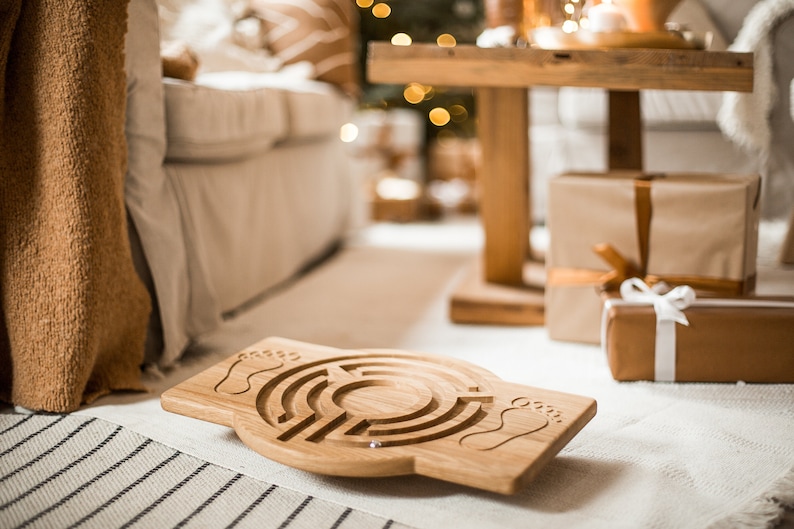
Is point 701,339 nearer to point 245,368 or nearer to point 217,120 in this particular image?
point 245,368

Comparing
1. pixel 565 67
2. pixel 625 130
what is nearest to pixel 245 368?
pixel 565 67

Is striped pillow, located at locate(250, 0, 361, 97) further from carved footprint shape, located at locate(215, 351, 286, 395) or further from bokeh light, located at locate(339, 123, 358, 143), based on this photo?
carved footprint shape, located at locate(215, 351, 286, 395)

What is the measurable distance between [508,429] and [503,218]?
837 mm

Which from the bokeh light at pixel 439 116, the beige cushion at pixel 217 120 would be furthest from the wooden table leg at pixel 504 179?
the bokeh light at pixel 439 116

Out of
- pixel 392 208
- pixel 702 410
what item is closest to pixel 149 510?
pixel 702 410

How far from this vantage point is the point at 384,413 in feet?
3.11

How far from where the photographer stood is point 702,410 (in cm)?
113

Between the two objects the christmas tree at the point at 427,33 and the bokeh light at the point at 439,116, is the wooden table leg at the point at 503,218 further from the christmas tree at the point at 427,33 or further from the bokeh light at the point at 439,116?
the bokeh light at the point at 439,116

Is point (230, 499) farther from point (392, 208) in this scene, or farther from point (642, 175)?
point (392, 208)

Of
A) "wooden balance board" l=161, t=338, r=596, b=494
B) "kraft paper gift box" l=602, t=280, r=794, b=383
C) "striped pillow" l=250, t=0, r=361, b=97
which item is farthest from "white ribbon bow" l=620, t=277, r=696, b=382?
"striped pillow" l=250, t=0, r=361, b=97

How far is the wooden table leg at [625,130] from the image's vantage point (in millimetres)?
1587

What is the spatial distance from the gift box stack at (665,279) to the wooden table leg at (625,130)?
0.67 ft

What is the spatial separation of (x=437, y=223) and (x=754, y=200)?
167 centimetres

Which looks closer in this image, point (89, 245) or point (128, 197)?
point (89, 245)
